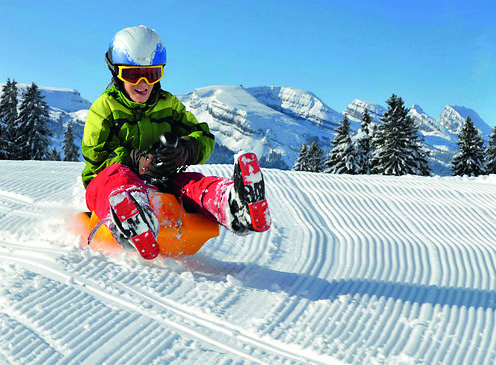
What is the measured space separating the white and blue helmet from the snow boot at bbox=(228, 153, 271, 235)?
40.4 inches

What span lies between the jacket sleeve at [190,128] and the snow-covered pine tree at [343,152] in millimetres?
23216

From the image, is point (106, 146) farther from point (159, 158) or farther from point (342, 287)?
point (342, 287)

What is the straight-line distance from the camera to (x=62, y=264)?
8.09ft

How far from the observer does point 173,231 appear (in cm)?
264

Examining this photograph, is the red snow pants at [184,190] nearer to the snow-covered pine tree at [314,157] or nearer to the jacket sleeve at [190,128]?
the jacket sleeve at [190,128]

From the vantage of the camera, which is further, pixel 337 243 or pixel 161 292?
pixel 337 243

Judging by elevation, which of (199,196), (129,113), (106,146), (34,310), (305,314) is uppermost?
(129,113)

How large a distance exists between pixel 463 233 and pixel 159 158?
2.79 meters

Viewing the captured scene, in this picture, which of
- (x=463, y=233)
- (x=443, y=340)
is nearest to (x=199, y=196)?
(x=443, y=340)

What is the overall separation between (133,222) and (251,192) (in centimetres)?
62

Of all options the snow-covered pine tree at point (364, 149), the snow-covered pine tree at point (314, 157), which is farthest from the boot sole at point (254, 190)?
the snow-covered pine tree at point (314, 157)

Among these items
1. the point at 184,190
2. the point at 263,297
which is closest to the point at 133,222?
the point at 184,190

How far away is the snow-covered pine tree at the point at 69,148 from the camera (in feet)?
94.0

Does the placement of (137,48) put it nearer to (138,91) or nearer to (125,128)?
(138,91)
